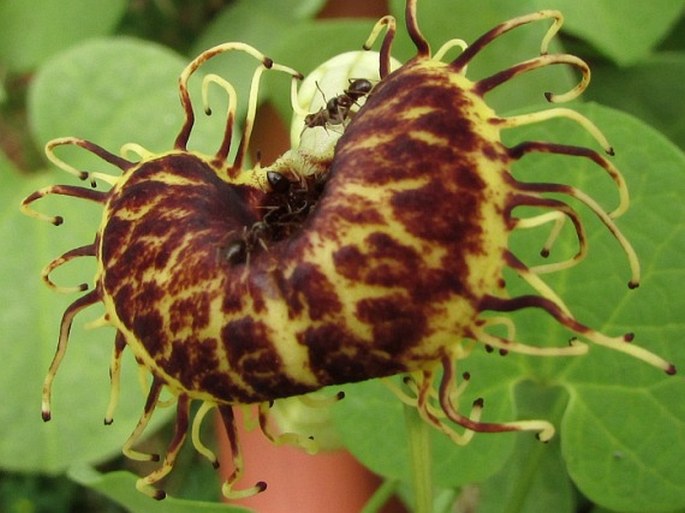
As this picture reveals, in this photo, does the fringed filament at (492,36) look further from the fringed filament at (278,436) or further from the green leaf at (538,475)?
the green leaf at (538,475)

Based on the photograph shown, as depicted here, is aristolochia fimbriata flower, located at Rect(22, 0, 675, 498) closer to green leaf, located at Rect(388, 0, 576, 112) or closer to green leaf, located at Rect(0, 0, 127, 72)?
green leaf, located at Rect(388, 0, 576, 112)

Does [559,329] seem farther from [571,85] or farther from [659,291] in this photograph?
[571,85]

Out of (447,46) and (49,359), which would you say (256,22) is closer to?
(49,359)

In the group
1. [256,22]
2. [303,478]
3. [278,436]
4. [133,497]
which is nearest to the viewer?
[278,436]

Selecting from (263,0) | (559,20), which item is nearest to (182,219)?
(559,20)

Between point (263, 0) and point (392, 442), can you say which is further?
point (263, 0)

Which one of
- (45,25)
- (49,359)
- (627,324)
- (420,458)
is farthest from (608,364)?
(45,25)
